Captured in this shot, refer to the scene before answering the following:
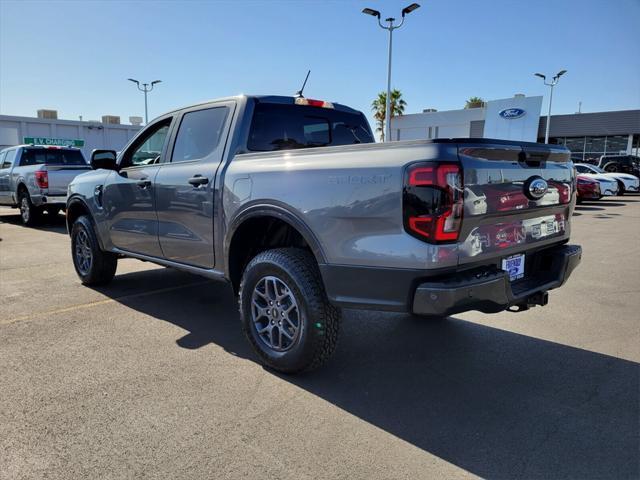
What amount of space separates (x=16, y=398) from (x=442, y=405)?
8.76 ft

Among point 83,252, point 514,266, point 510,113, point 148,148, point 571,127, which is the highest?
point 510,113

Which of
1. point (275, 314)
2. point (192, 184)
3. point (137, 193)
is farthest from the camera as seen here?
point (137, 193)

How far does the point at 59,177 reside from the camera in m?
11.3

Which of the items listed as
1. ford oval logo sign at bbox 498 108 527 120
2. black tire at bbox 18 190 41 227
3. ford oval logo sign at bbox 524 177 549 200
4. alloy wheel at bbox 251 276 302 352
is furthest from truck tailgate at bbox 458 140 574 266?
ford oval logo sign at bbox 498 108 527 120

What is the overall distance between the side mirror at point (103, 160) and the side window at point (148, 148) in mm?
104

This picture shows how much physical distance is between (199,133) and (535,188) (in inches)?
109

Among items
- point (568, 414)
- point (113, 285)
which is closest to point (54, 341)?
point (113, 285)

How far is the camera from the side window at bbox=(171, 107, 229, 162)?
4148 mm

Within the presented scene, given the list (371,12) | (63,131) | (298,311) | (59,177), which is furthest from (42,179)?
(63,131)

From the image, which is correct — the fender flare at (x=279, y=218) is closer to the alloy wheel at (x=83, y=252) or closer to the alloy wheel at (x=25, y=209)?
the alloy wheel at (x=83, y=252)

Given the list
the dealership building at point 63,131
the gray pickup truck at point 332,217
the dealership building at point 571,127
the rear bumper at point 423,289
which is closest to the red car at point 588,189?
the gray pickup truck at point 332,217

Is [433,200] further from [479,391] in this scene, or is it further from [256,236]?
[256,236]

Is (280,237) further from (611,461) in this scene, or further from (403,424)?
(611,461)

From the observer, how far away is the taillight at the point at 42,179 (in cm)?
1107
